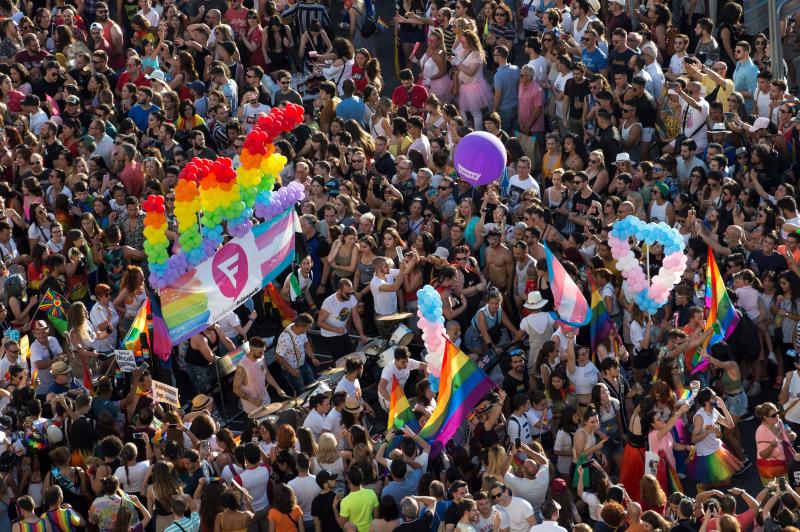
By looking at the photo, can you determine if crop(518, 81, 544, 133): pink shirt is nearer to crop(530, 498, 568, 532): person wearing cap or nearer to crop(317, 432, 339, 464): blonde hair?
crop(317, 432, 339, 464): blonde hair

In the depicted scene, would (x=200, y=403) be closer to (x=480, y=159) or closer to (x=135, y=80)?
(x=480, y=159)

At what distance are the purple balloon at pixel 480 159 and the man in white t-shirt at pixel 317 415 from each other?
12.5 ft

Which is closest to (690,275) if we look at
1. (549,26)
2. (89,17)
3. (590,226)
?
(590,226)

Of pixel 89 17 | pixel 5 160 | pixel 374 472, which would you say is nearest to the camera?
pixel 374 472

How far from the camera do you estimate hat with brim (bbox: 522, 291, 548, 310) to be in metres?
16.8

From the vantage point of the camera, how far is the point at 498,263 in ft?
58.4

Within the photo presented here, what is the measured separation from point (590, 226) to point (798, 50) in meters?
6.14

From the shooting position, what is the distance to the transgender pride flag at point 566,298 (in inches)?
637

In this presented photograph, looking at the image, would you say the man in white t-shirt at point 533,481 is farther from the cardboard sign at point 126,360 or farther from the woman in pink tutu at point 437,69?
the woman in pink tutu at point 437,69

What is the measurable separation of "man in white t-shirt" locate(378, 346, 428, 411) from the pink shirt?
5231 mm

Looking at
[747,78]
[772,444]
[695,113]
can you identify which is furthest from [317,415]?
[747,78]

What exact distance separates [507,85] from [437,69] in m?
1.14

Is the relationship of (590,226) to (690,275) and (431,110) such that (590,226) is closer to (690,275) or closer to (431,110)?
(690,275)

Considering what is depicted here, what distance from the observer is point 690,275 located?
17000mm
